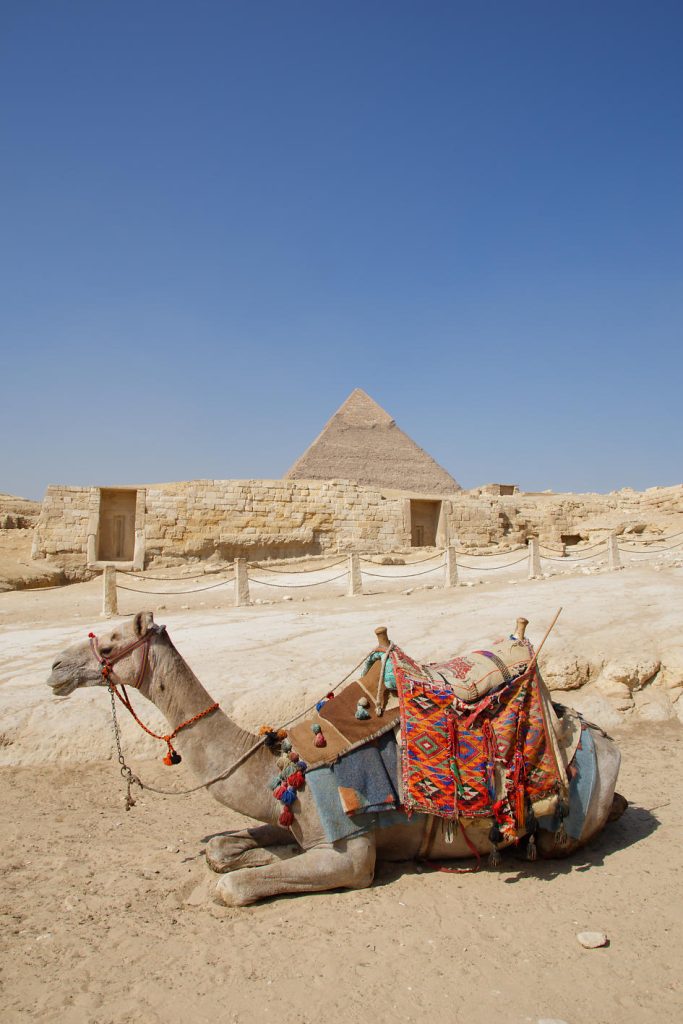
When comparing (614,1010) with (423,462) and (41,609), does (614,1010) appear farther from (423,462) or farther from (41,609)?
(423,462)

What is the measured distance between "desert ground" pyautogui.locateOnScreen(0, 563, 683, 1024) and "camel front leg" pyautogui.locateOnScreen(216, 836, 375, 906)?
74 mm

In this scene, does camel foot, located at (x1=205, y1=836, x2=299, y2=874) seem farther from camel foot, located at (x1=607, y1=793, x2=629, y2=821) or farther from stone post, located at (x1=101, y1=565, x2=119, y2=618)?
stone post, located at (x1=101, y1=565, x2=119, y2=618)

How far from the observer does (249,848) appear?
322cm

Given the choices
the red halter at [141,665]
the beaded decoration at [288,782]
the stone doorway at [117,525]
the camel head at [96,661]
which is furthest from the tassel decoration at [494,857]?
the stone doorway at [117,525]

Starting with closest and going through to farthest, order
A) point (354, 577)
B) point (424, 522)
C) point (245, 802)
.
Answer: point (245, 802)
point (354, 577)
point (424, 522)

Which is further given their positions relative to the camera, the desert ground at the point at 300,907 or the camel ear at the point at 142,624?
the camel ear at the point at 142,624

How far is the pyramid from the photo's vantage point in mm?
39906

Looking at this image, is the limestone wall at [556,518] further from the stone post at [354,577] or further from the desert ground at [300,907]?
the desert ground at [300,907]

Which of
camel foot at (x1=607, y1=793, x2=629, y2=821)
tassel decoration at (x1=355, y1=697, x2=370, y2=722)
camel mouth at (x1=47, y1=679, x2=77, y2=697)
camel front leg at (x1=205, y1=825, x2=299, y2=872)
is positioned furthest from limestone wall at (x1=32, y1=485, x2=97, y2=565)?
camel foot at (x1=607, y1=793, x2=629, y2=821)

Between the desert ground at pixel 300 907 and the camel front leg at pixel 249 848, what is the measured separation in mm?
120

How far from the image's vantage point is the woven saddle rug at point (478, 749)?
2.94 metres

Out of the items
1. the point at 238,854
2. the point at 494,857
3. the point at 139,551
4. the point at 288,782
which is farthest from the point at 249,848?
the point at 139,551

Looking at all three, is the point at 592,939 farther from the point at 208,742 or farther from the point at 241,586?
the point at 241,586

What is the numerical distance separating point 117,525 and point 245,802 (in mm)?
16228
